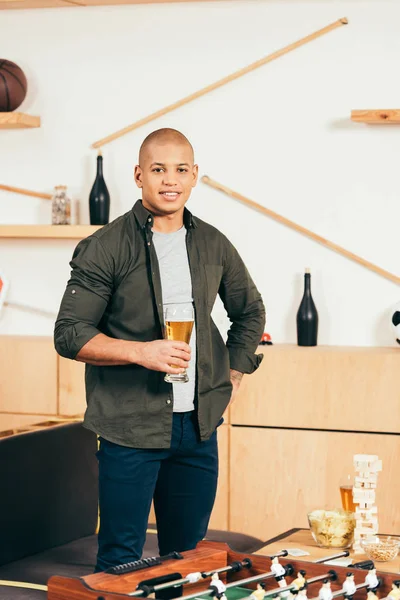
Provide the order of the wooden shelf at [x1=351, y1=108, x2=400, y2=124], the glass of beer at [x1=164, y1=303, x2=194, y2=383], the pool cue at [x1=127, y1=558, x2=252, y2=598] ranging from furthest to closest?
the wooden shelf at [x1=351, y1=108, x2=400, y2=124] → the glass of beer at [x1=164, y1=303, x2=194, y2=383] → the pool cue at [x1=127, y1=558, x2=252, y2=598]

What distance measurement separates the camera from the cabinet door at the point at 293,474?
13.5 feet

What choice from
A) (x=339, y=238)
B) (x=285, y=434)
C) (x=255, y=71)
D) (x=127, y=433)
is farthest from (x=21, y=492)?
(x=255, y=71)

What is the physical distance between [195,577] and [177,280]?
97 centimetres

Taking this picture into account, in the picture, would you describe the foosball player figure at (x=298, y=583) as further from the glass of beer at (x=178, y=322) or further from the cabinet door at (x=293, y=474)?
the cabinet door at (x=293, y=474)

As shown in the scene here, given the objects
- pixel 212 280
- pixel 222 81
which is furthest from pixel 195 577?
pixel 222 81

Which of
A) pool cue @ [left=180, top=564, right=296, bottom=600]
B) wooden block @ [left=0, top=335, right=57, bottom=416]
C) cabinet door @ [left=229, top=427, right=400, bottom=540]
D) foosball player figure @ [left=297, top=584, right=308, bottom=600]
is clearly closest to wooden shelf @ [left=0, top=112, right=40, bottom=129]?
wooden block @ [left=0, top=335, right=57, bottom=416]

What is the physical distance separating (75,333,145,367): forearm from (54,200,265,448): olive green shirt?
18 mm

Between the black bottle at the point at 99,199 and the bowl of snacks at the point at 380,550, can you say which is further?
the black bottle at the point at 99,199

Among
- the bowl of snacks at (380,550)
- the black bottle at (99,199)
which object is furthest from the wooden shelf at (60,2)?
the bowl of snacks at (380,550)

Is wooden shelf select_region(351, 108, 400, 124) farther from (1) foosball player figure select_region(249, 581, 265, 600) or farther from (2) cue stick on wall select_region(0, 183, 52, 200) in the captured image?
(1) foosball player figure select_region(249, 581, 265, 600)

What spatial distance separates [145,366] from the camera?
2428 millimetres

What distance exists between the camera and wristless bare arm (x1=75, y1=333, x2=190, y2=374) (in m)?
2.38

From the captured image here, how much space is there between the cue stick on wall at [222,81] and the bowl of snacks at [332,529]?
2331 millimetres

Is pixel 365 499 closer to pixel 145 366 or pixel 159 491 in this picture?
pixel 159 491
